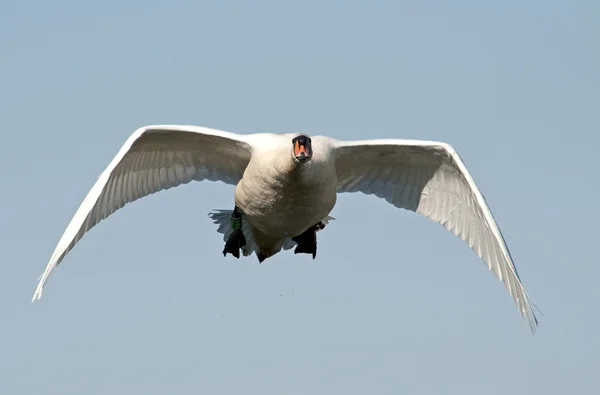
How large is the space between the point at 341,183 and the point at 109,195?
341cm

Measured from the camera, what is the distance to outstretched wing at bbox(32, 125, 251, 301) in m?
16.0

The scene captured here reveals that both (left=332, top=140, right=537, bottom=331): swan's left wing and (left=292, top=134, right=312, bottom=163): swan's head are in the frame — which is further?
(left=332, top=140, right=537, bottom=331): swan's left wing

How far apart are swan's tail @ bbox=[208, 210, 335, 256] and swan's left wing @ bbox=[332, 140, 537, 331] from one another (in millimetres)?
978

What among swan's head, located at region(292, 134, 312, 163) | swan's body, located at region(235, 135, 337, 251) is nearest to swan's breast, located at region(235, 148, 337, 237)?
swan's body, located at region(235, 135, 337, 251)

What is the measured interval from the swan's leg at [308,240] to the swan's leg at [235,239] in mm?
768

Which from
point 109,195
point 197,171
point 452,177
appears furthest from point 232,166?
point 452,177

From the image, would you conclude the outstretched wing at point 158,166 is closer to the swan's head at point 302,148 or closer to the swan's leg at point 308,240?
the swan's leg at point 308,240

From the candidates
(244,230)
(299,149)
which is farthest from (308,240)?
(299,149)

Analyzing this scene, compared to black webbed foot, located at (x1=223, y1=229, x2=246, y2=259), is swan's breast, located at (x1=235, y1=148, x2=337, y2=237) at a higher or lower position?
higher

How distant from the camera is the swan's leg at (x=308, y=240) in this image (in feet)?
59.6

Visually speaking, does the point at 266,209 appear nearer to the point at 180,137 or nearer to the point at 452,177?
the point at 180,137

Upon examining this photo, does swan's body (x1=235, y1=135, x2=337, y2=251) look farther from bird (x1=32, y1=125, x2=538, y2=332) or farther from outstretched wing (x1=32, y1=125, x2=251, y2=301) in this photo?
outstretched wing (x1=32, y1=125, x2=251, y2=301)

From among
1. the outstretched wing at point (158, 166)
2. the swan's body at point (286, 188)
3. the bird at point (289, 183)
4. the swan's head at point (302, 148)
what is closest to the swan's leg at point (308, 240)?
the bird at point (289, 183)

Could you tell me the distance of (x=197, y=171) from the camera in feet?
59.4
